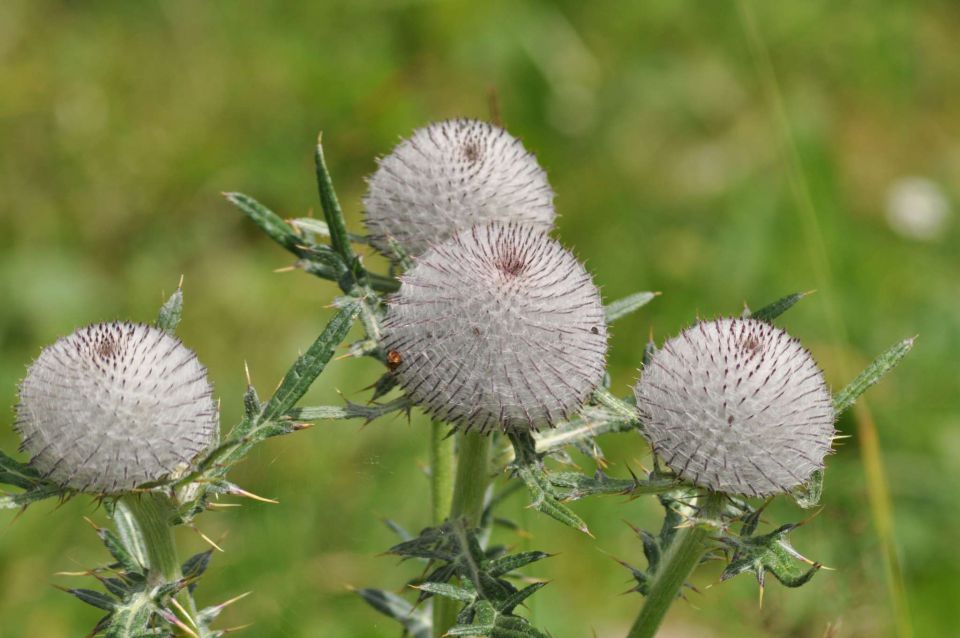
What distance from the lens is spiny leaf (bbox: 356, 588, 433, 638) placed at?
351 centimetres

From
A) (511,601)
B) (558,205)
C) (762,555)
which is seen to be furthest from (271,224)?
(558,205)

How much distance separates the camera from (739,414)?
9.56 ft

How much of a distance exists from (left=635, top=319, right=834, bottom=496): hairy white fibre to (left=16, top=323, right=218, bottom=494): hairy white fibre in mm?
1326

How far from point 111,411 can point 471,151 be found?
1.46 meters

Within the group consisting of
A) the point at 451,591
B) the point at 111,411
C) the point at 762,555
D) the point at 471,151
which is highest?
the point at 471,151

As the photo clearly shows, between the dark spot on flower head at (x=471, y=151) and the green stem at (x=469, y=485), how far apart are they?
933mm

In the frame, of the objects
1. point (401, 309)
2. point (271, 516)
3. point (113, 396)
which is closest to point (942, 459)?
point (271, 516)

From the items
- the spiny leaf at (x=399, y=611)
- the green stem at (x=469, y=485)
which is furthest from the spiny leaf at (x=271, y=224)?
the spiny leaf at (x=399, y=611)

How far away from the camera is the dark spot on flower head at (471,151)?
11.3 feet

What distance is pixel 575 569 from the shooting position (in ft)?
19.7

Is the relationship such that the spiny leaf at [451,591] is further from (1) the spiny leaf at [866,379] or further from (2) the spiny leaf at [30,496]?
A: (1) the spiny leaf at [866,379]

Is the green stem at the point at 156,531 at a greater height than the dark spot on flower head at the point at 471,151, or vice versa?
the dark spot on flower head at the point at 471,151

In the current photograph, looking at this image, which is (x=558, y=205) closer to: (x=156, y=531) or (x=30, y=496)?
(x=156, y=531)

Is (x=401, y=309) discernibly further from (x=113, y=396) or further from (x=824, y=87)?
Result: (x=824, y=87)
